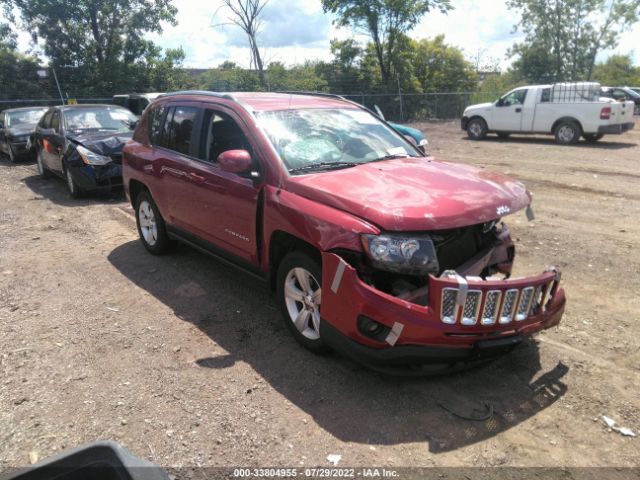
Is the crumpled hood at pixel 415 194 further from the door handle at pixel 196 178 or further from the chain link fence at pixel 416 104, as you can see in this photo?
the chain link fence at pixel 416 104

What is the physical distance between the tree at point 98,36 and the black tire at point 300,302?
24.5m

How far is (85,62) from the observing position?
84.4ft

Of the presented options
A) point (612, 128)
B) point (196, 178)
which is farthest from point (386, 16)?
point (196, 178)

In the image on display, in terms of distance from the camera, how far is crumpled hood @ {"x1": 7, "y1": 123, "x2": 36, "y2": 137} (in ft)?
45.8

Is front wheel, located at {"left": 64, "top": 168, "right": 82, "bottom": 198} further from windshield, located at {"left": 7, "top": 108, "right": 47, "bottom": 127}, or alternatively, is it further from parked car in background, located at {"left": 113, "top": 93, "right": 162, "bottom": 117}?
windshield, located at {"left": 7, "top": 108, "right": 47, "bottom": 127}

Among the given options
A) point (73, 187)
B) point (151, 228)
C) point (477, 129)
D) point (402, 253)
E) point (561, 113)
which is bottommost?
point (73, 187)

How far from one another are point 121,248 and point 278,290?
11.6ft

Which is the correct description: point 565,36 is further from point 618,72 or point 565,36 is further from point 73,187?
point 73,187

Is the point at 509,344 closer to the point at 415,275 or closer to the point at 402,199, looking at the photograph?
the point at 415,275

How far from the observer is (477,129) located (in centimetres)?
1808

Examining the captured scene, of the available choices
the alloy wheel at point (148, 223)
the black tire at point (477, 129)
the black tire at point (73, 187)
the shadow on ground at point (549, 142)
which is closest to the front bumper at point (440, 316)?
the alloy wheel at point (148, 223)

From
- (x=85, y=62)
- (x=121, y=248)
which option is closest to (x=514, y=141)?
(x=121, y=248)

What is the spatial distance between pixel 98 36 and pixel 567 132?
23876 mm

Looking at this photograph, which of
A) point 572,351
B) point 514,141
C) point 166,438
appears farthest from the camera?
point 514,141
